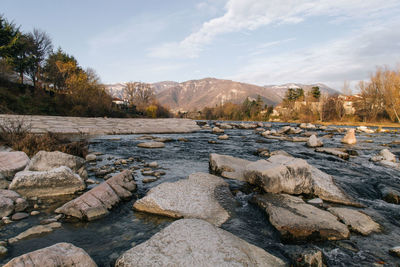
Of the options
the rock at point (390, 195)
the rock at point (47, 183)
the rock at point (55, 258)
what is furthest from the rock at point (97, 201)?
the rock at point (390, 195)

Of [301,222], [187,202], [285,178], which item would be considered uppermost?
[285,178]

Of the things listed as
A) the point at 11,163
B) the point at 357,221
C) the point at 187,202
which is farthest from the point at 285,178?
the point at 11,163

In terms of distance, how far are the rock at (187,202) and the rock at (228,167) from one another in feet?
5.29

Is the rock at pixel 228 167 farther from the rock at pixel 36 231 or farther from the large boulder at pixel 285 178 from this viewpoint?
the rock at pixel 36 231

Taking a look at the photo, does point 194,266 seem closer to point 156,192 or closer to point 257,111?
point 156,192

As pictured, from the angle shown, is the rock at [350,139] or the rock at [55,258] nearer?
the rock at [55,258]

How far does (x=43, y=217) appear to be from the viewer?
151 inches

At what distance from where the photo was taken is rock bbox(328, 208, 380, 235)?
3.72m

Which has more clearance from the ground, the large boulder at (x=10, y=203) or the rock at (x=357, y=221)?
the large boulder at (x=10, y=203)

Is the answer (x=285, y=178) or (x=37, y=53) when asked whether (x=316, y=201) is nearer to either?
(x=285, y=178)

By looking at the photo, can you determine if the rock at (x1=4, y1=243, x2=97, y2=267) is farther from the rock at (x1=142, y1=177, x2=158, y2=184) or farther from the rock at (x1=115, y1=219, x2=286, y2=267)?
the rock at (x1=142, y1=177, x2=158, y2=184)

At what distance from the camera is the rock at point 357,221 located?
3.72m

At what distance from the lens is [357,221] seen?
389 cm

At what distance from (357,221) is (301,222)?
121 cm
